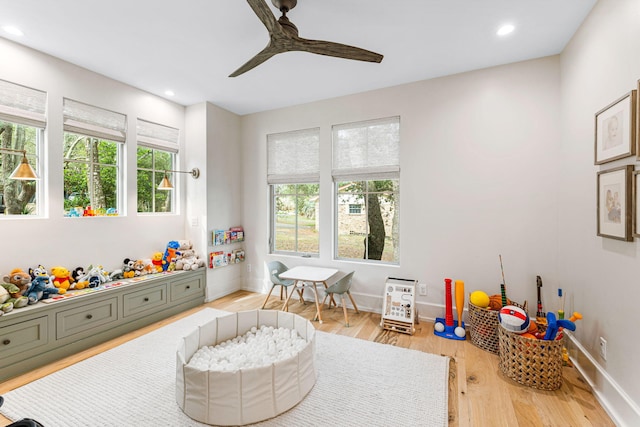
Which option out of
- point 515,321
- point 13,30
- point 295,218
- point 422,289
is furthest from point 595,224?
point 13,30

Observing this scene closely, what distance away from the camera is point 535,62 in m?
2.81

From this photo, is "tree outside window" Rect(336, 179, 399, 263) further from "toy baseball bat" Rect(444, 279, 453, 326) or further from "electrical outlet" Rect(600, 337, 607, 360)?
"electrical outlet" Rect(600, 337, 607, 360)

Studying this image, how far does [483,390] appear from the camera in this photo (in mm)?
2051

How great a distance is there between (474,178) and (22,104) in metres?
4.59

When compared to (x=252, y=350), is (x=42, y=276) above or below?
above

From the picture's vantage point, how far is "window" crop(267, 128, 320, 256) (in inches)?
161

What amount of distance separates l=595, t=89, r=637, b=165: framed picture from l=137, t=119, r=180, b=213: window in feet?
15.1

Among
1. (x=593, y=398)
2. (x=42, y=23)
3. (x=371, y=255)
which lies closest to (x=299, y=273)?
(x=371, y=255)

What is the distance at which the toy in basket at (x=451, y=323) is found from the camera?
288 cm

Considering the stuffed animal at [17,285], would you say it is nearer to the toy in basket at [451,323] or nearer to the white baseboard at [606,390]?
the toy in basket at [451,323]

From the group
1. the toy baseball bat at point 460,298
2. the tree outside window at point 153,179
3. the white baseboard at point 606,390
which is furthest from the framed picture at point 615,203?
the tree outside window at point 153,179

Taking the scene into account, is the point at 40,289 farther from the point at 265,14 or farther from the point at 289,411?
the point at 265,14

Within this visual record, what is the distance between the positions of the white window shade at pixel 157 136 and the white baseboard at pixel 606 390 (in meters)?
5.00

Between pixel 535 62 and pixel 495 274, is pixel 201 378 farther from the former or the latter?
pixel 535 62
